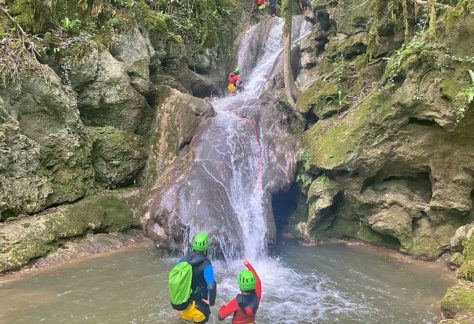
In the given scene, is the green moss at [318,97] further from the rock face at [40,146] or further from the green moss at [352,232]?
the rock face at [40,146]

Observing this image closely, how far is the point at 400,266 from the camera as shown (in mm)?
10008

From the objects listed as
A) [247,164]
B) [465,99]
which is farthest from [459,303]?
[247,164]

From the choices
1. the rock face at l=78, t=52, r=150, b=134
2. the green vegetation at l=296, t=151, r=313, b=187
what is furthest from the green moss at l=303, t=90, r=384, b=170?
the rock face at l=78, t=52, r=150, b=134

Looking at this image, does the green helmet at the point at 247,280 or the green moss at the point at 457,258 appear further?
the green moss at the point at 457,258

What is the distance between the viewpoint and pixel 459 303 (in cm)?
696

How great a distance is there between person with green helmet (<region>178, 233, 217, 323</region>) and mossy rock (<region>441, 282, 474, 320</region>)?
4.22 metres

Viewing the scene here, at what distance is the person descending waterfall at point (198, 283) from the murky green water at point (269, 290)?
1.08m

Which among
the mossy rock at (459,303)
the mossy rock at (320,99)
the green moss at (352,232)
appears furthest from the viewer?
the mossy rock at (320,99)

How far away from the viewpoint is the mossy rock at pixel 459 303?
6.73m

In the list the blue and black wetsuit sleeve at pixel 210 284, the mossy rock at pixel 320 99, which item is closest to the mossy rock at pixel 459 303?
the blue and black wetsuit sleeve at pixel 210 284

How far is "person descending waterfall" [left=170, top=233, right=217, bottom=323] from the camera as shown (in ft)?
20.0

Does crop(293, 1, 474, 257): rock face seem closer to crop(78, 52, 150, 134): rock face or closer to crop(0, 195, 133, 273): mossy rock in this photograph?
crop(0, 195, 133, 273): mossy rock

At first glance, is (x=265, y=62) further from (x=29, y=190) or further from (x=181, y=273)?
(x=181, y=273)

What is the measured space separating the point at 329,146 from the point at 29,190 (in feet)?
26.7
